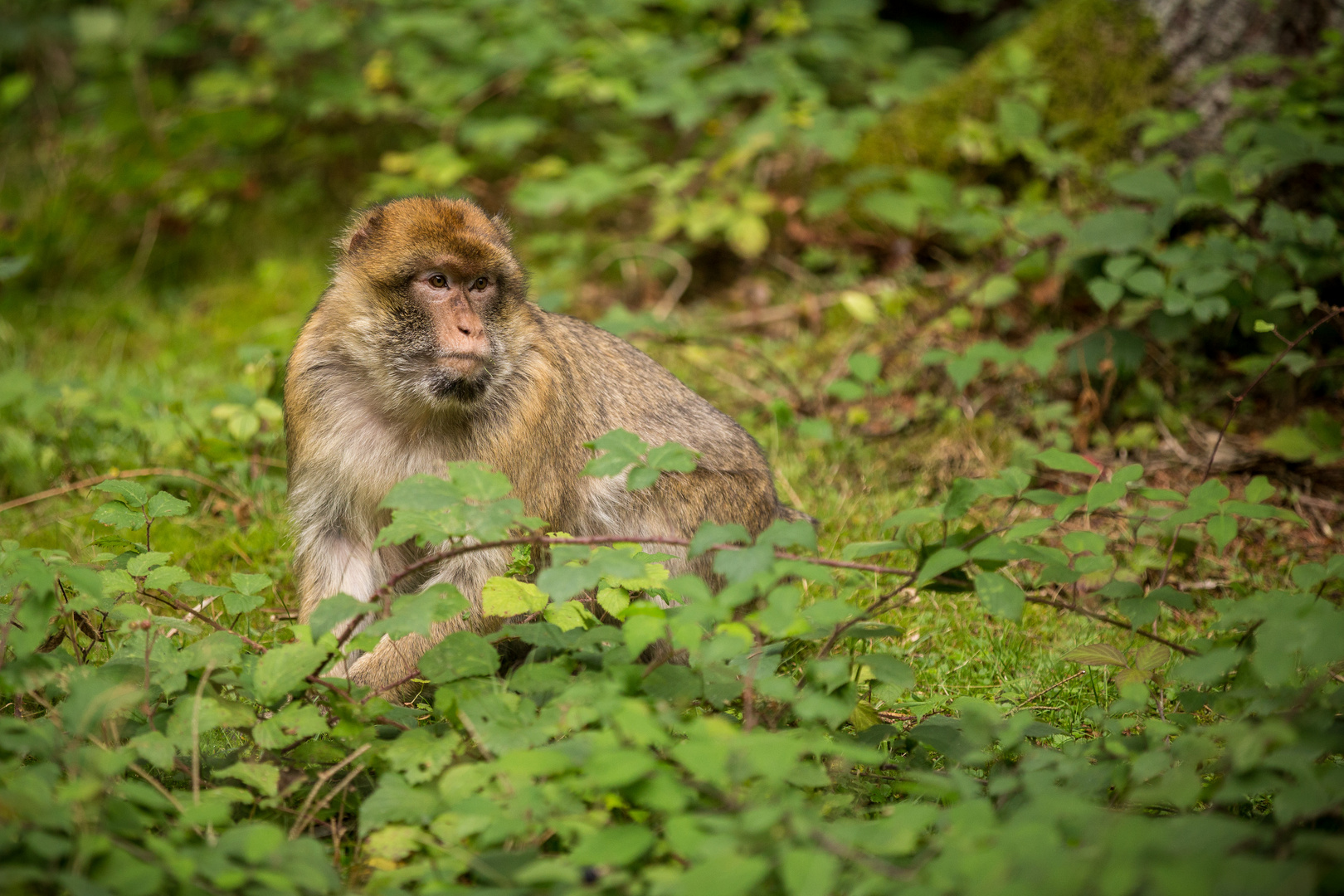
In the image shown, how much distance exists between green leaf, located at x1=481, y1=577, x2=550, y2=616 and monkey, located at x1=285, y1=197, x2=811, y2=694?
337mm

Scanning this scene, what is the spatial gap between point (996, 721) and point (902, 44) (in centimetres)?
654

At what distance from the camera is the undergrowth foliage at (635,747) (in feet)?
6.85

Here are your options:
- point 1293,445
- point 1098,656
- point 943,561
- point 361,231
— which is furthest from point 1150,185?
point 361,231

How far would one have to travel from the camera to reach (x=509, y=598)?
9.75 ft

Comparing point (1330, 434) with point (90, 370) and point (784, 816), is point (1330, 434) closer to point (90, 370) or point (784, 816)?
point (784, 816)

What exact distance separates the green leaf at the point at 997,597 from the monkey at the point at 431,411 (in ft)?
4.44

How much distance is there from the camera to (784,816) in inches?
85.3

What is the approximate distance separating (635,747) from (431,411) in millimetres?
1661

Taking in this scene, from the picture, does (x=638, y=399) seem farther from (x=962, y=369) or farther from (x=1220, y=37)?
(x=1220, y=37)

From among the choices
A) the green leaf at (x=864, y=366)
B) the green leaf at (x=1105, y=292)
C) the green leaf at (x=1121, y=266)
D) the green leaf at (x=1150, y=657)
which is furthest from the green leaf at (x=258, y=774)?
the green leaf at (x=1121, y=266)

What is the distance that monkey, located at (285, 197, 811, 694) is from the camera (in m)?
3.47

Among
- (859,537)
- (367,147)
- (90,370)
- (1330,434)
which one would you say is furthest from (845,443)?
(367,147)

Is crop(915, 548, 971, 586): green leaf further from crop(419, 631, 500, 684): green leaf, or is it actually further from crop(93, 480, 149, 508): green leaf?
crop(93, 480, 149, 508): green leaf

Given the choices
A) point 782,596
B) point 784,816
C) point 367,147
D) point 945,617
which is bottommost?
point 945,617
